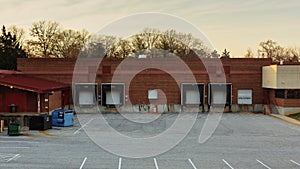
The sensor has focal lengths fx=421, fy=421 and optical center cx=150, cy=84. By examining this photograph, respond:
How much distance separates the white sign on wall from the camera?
40969 millimetres

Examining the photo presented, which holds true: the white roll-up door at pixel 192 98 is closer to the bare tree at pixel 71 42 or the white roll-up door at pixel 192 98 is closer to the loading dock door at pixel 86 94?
the loading dock door at pixel 86 94

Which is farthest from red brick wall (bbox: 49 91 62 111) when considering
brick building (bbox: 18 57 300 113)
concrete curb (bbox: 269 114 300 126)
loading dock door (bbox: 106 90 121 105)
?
concrete curb (bbox: 269 114 300 126)

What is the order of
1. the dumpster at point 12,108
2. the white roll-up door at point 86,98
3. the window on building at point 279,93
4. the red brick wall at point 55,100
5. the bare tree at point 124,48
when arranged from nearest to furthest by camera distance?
1. the dumpster at point 12,108
2. the red brick wall at point 55,100
3. the window on building at point 279,93
4. the white roll-up door at point 86,98
5. the bare tree at point 124,48

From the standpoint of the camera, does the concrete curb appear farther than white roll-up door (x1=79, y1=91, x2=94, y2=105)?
No

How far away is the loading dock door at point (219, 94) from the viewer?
1603 inches

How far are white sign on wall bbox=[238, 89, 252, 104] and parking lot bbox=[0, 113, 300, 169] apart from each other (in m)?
12.3

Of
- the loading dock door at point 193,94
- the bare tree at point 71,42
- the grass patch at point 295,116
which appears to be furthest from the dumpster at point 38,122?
the bare tree at point 71,42

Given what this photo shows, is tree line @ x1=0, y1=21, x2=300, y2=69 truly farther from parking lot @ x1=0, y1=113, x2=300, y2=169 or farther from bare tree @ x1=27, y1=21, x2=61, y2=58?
parking lot @ x1=0, y1=113, x2=300, y2=169

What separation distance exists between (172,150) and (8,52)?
42.6 m

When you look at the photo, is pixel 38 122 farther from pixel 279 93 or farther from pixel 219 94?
pixel 279 93

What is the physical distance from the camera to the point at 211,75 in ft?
136

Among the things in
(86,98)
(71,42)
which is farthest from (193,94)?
(71,42)

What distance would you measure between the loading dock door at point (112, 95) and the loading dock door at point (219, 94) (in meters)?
8.53

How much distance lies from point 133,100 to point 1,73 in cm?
1276
